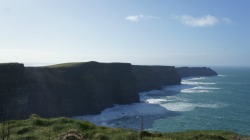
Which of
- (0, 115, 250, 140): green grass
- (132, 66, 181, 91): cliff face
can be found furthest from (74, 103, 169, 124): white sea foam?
(0, 115, 250, 140): green grass

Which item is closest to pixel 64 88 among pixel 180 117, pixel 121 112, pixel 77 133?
pixel 121 112

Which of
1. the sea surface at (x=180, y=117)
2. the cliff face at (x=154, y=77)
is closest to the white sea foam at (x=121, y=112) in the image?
the sea surface at (x=180, y=117)

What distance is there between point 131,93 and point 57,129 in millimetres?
78260

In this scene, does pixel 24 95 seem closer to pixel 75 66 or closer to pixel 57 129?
pixel 75 66

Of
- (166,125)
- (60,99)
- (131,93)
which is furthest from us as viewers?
(131,93)

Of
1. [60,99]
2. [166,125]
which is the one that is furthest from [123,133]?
[60,99]

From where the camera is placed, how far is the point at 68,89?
78812 millimetres

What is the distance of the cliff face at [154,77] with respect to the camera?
441 ft

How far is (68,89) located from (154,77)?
236 feet

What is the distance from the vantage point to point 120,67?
340ft

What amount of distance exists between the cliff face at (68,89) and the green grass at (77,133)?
112 feet

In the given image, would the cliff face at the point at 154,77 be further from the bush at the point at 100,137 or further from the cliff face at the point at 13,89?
the bush at the point at 100,137

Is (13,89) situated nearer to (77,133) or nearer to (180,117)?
(180,117)

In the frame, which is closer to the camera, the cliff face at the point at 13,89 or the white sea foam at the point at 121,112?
the cliff face at the point at 13,89
